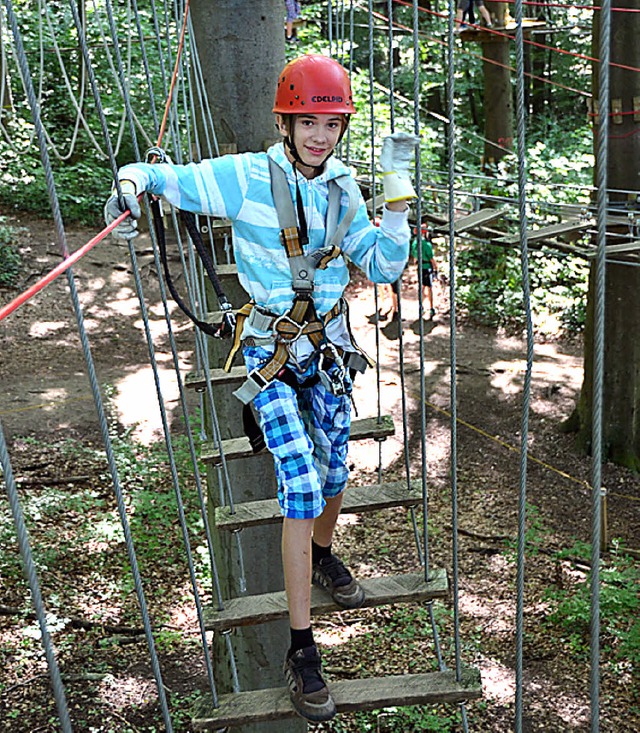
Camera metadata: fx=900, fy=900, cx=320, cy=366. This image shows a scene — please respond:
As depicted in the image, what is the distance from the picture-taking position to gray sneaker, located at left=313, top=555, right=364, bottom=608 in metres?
1.87

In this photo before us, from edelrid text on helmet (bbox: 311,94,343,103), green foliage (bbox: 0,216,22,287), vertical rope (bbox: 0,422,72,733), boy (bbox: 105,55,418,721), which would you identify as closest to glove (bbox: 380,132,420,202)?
boy (bbox: 105,55,418,721)

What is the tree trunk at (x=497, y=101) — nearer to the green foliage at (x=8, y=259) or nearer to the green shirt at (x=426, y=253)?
the green shirt at (x=426, y=253)

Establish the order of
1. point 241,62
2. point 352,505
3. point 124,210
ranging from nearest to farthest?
point 124,210 → point 352,505 → point 241,62

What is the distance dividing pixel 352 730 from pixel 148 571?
1.52 meters

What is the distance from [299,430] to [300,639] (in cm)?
40

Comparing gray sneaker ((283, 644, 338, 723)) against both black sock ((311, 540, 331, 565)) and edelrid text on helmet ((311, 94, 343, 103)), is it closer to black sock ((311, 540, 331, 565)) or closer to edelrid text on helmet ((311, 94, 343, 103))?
black sock ((311, 540, 331, 565))

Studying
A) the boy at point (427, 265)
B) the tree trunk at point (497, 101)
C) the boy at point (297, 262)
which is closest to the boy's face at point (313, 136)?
the boy at point (297, 262)

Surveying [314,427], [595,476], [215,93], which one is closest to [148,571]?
[215,93]

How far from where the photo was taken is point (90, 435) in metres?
6.22

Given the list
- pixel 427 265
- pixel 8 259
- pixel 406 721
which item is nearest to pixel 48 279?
pixel 406 721

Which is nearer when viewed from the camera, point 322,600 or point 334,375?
point 334,375

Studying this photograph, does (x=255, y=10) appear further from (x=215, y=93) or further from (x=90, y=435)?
(x=90, y=435)

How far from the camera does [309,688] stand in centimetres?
170

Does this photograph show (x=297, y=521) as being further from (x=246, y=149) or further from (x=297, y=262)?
(x=246, y=149)
